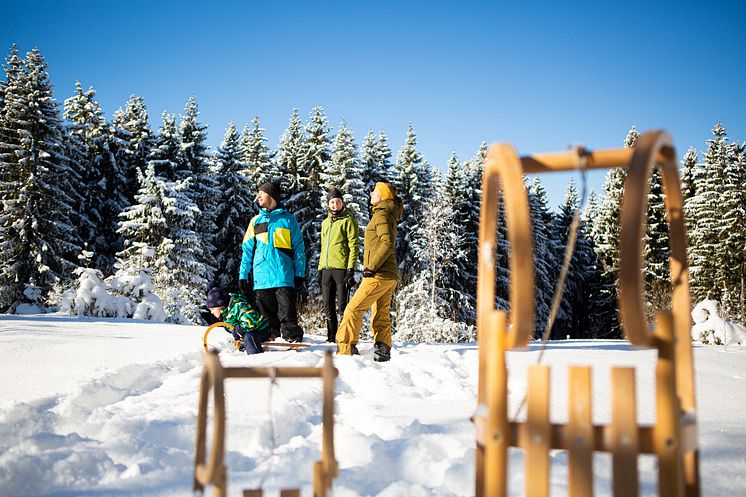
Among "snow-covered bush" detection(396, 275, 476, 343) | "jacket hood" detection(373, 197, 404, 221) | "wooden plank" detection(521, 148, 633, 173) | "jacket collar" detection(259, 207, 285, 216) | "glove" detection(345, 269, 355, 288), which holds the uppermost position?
"jacket collar" detection(259, 207, 285, 216)

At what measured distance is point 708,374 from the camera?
4.80m

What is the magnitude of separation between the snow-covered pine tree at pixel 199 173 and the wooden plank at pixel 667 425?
28749 millimetres

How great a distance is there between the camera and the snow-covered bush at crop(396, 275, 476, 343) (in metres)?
17.7

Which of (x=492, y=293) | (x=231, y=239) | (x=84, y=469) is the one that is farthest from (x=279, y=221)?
(x=231, y=239)

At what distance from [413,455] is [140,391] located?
8.55 feet

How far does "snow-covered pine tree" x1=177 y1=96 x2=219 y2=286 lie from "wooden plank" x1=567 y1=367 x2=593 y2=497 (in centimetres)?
2864

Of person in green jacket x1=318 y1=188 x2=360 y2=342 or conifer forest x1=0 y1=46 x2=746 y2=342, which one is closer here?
person in green jacket x1=318 y1=188 x2=360 y2=342

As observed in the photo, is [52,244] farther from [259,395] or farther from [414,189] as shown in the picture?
[259,395]

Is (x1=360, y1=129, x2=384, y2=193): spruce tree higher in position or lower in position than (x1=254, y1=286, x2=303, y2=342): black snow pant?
higher

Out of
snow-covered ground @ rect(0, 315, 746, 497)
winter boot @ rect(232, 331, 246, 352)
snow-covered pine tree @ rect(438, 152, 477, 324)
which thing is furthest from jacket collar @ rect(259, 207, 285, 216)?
snow-covered pine tree @ rect(438, 152, 477, 324)

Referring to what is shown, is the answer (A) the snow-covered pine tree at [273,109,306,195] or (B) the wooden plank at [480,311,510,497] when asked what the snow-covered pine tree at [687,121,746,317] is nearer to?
(A) the snow-covered pine tree at [273,109,306,195]

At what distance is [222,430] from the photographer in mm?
1496

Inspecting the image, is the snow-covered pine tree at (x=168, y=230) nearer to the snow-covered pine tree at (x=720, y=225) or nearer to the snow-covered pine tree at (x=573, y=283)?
the snow-covered pine tree at (x=573, y=283)

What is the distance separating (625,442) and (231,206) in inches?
1254
